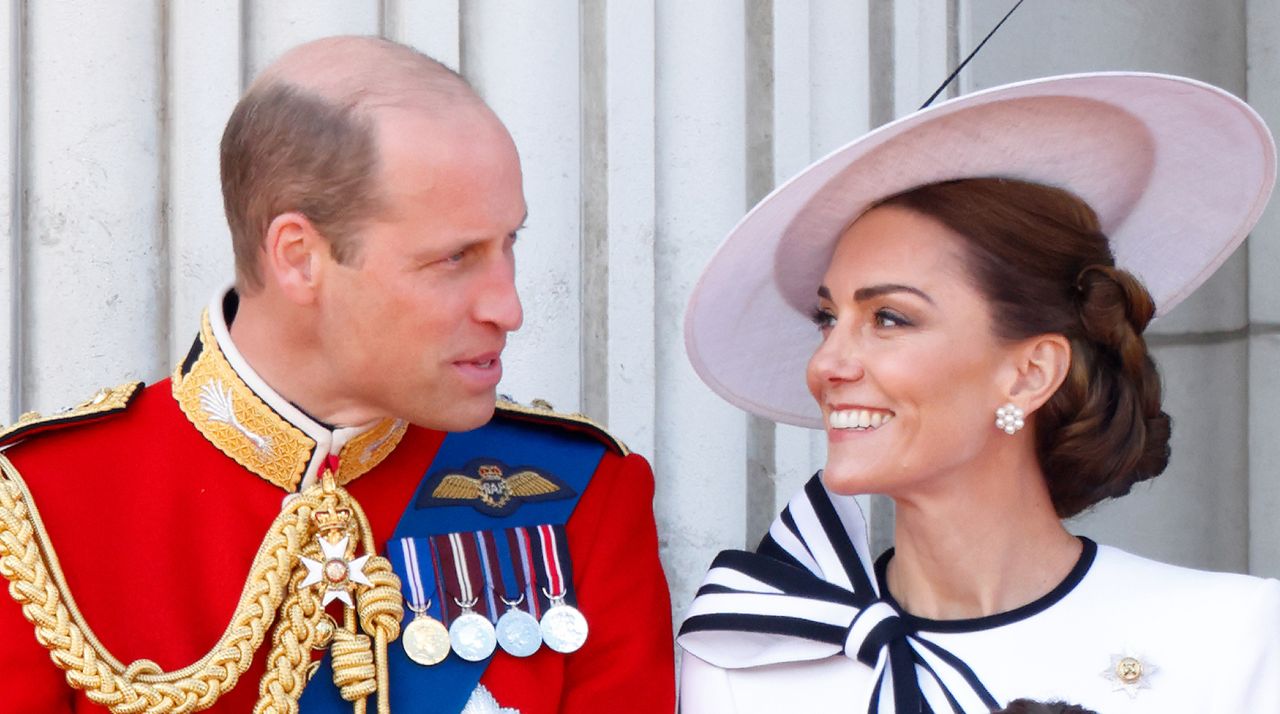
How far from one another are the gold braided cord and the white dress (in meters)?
0.57

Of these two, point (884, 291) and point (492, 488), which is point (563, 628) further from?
point (884, 291)

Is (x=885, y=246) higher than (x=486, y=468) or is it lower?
higher

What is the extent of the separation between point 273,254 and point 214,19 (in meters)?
0.92

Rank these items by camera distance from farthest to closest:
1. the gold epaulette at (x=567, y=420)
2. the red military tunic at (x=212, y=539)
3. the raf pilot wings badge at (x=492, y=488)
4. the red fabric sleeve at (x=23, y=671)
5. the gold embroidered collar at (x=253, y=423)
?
the gold epaulette at (x=567, y=420)
the raf pilot wings badge at (x=492, y=488)
the gold embroidered collar at (x=253, y=423)
the red military tunic at (x=212, y=539)
the red fabric sleeve at (x=23, y=671)

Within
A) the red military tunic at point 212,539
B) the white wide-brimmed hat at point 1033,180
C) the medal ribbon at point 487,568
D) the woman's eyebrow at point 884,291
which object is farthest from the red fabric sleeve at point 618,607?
the woman's eyebrow at point 884,291

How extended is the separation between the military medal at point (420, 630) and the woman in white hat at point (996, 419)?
0.38 metres

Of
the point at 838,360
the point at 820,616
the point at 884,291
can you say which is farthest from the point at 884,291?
the point at 820,616

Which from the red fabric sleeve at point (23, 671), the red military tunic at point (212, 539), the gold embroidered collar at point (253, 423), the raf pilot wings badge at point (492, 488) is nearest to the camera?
the red fabric sleeve at point (23, 671)

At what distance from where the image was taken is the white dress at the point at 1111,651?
99.9 inches

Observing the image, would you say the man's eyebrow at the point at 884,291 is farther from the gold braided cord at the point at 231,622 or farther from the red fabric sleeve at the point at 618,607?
the gold braided cord at the point at 231,622

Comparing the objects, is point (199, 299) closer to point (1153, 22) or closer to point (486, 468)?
point (486, 468)

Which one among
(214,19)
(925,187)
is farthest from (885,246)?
(214,19)

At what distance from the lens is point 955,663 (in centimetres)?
262

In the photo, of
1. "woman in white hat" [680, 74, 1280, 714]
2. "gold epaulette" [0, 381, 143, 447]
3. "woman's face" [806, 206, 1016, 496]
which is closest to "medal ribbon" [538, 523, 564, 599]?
"woman in white hat" [680, 74, 1280, 714]
